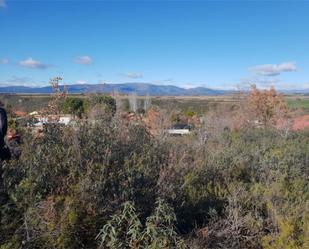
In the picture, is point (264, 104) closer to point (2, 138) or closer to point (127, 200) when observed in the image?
point (127, 200)

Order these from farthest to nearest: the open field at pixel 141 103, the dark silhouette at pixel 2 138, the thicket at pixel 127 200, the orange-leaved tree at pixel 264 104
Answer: the orange-leaved tree at pixel 264 104 < the open field at pixel 141 103 < the dark silhouette at pixel 2 138 < the thicket at pixel 127 200

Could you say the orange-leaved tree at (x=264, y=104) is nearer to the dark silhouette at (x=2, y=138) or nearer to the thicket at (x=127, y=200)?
the thicket at (x=127, y=200)

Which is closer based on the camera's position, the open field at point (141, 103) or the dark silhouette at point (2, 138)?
the dark silhouette at point (2, 138)

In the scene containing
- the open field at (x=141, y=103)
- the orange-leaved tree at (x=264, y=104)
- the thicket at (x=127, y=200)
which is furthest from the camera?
the orange-leaved tree at (x=264, y=104)

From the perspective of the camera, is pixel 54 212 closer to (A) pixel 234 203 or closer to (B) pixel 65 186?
(B) pixel 65 186

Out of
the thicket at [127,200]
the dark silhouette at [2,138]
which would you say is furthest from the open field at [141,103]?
the thicket at [127,200]

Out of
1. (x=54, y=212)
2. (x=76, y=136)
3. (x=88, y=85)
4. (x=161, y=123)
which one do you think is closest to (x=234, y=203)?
(x=76, y=136)

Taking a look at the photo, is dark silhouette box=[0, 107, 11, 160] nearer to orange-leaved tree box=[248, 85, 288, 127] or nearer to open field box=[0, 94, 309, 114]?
open field box=[0, 94, 309, 114]

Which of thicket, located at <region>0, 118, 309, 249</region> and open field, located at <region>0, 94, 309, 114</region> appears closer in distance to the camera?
thicket, located at <region>0, 118, 309, 249</region>

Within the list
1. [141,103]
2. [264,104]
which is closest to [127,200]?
[264,104]

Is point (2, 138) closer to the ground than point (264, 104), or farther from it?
farther from it

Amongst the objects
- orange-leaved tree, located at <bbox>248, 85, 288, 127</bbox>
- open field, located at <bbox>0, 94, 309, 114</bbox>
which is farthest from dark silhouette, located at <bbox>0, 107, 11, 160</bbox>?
orange-leaved tree, located at <bbox>248, 85, 288, 127</bbox>
